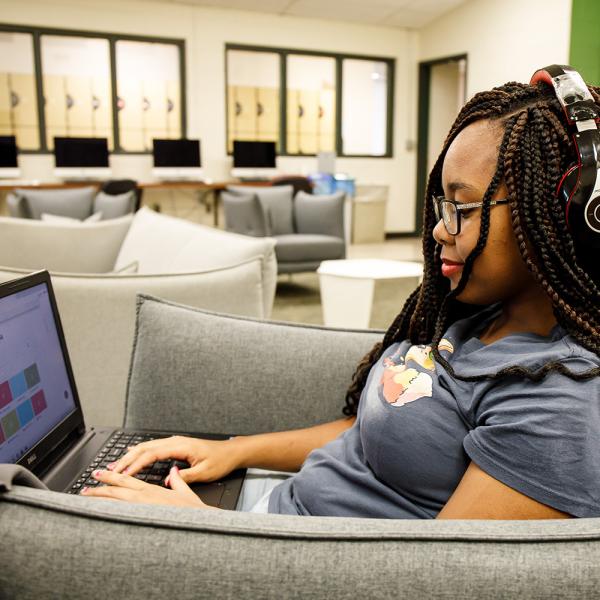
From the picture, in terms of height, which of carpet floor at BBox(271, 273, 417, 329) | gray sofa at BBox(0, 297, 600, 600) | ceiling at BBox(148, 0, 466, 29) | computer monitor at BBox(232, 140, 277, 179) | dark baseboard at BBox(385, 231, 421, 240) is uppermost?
ceiling at BBox(148, 0, 466, 29)

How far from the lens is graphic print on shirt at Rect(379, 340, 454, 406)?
33.9 inches

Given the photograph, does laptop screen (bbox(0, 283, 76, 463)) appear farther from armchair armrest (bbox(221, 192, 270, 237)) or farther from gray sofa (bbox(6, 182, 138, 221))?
armchair armrest (bbox(221, 192, 270, 237))

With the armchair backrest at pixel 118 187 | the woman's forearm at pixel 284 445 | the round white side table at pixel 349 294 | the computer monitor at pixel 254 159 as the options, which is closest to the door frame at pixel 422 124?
the computer monitor at pixel 254 159

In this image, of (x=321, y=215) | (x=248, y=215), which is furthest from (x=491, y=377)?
(x=321, y=215)

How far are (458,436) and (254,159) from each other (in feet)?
23.7

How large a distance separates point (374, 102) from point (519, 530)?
8778 millimetres

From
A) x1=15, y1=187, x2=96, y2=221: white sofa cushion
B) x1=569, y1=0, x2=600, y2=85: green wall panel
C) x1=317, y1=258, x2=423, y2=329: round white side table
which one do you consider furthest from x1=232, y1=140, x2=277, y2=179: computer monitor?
x1=317, y1=258, x2=423, y2=329: round white side table

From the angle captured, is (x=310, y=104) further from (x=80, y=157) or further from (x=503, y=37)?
(x=80, y=157)

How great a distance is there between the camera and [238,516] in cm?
53

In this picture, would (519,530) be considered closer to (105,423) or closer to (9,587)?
(9,587)

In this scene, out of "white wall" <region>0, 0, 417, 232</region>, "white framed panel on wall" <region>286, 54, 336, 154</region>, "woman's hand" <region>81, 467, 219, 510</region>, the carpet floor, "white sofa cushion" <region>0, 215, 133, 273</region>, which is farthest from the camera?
"white framed panel on wall" <region>286, 54, 336, 154</region>

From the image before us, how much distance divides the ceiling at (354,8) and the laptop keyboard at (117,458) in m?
7.06

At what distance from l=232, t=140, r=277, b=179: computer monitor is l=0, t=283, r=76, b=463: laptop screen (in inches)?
270

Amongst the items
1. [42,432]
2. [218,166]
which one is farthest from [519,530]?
[218,166]
